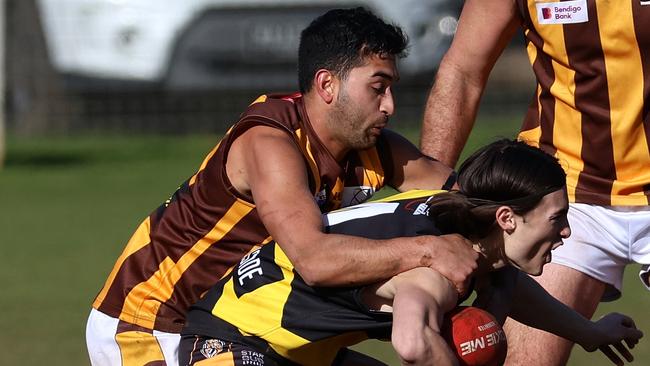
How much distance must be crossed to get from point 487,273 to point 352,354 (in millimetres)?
733

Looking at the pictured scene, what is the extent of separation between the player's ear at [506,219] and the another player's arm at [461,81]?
3.61ft

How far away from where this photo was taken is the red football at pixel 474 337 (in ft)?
14.5

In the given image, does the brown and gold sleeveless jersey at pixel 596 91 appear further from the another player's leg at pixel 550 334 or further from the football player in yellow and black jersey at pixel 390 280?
the football player in yellow and black jersey at pixel 390 280

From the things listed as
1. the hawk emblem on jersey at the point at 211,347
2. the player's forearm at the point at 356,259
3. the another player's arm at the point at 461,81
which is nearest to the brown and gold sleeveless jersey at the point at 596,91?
the another player's arm at the point at 461,81

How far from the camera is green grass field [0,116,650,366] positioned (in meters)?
9.25

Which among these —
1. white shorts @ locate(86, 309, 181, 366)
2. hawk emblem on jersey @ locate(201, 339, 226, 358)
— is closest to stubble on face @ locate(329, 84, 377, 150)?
hawk emblem on jersey @ locate(201, 339, 226, 358)

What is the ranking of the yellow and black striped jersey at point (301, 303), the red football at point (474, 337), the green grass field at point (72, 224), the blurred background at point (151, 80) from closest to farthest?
the red football at point (474, 337) < the yellow and black striped jersey at point (301, 303) < the green grass field at point (72, 224) < the blurred background at point (151, 80)

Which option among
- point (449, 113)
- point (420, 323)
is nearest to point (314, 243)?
point (420, 323)

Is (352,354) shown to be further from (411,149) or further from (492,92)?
(492,92)

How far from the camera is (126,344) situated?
16.7ft

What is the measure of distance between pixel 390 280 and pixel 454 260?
216 millimetres

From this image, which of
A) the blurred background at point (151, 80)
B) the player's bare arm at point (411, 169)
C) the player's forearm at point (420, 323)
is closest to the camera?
the player's forearm at point (420, 323)

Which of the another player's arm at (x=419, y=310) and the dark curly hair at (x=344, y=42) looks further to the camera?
the dark curly hair at (x=344, y=42)

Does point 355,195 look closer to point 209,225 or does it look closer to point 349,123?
point 349,123
